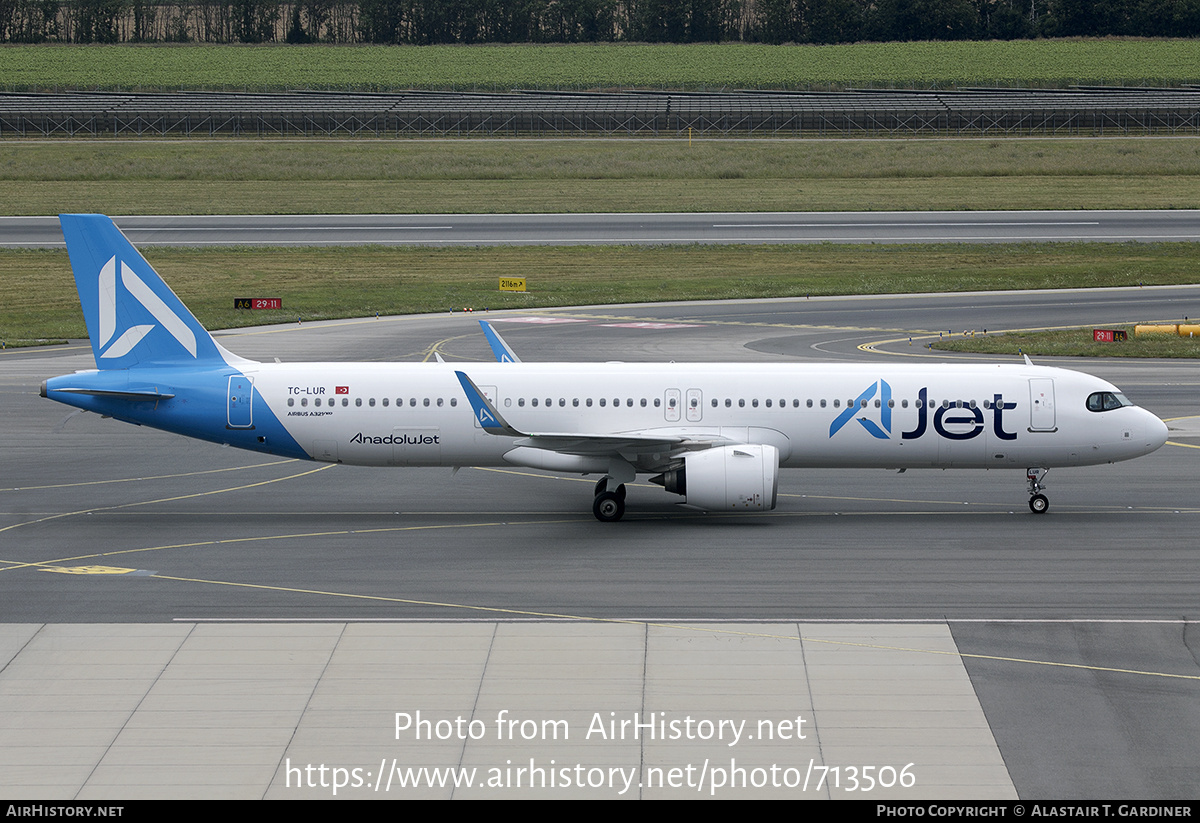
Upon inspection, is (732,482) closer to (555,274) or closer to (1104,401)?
(1104,401)

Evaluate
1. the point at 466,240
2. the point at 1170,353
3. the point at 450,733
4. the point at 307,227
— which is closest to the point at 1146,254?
the point at 1170,353

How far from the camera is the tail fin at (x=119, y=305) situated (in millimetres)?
31906

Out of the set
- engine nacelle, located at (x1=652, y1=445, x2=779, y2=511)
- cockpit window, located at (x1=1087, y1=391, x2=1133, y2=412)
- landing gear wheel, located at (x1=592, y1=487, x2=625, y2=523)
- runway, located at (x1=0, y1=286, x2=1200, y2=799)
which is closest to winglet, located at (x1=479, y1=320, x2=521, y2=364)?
runway, located at (x1=0, y1=286, x2=1200, y2=799)

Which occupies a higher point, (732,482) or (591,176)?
(591,176)

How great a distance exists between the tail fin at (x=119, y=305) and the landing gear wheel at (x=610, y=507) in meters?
11.3

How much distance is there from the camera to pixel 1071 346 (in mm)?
54719

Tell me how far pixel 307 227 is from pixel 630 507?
211 ft

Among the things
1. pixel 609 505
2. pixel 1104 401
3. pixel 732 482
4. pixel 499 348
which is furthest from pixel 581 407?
pixel 1104 401

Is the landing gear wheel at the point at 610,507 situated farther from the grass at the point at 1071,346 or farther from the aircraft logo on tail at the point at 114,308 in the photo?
the grass at the point at 1071,346

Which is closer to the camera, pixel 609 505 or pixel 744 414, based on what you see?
pixel 609 505

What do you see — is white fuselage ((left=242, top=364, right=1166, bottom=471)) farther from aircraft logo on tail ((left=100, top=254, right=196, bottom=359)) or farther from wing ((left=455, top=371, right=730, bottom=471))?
aircraft logo on tail ((left=100, top=254, right=196, bottom=359))

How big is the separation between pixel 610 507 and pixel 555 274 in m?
44.7

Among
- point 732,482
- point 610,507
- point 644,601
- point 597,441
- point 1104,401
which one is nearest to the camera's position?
point 644,601

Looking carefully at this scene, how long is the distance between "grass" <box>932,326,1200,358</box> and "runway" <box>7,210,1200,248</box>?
91.0 feet
